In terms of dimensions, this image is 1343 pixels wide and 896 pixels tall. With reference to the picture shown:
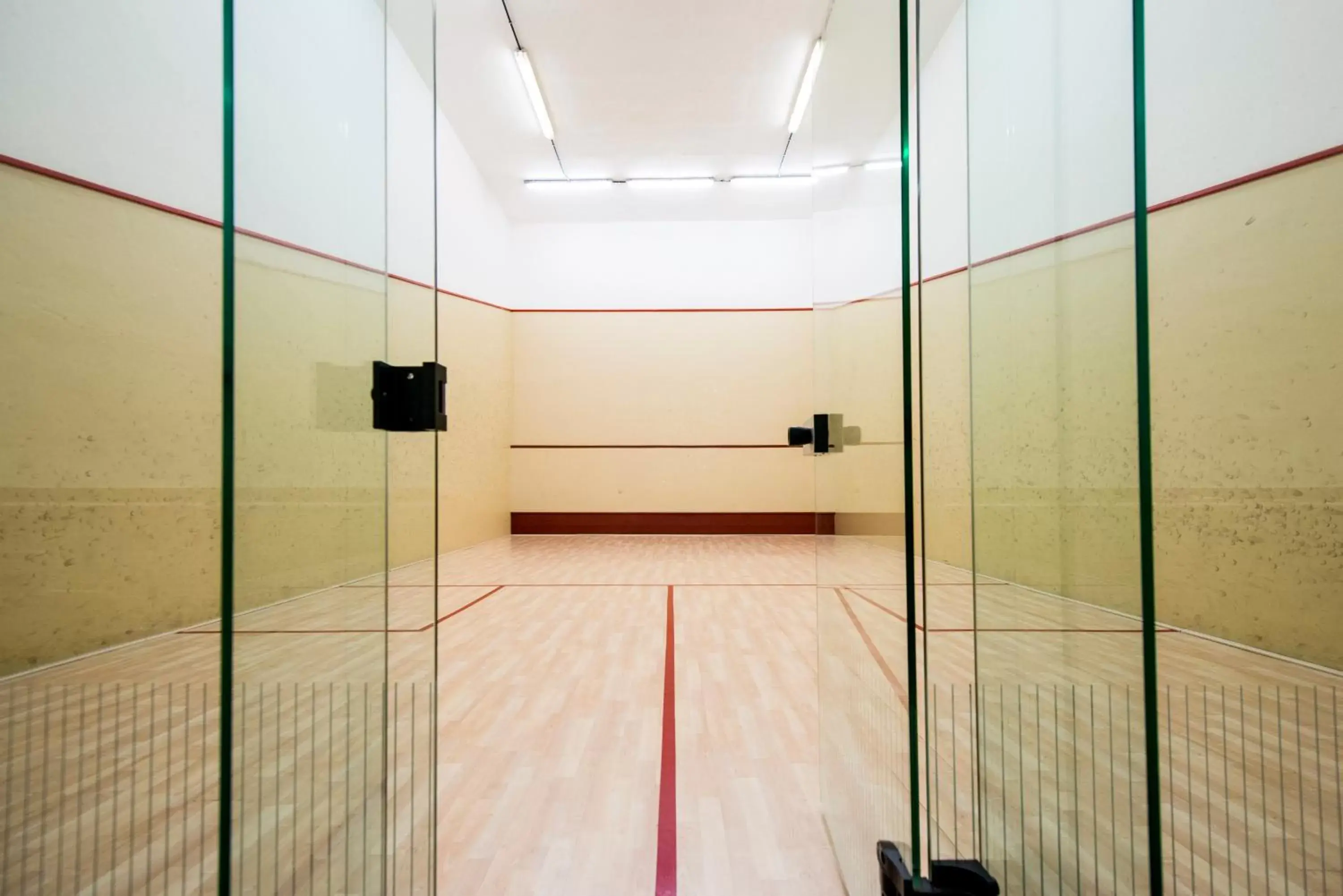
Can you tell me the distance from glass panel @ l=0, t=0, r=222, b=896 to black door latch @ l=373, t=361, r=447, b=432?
4.10 feet

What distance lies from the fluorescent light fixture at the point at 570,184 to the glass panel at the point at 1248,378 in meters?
3.71

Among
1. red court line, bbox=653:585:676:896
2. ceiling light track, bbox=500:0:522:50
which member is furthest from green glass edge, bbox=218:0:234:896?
ceiling light track, bbox=500:0:522:50

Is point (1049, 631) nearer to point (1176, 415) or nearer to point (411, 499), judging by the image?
point (411, 499)

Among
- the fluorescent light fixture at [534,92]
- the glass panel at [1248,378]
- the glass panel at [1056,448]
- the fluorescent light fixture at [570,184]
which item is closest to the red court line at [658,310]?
the fluorescent light fixture at [570,184]

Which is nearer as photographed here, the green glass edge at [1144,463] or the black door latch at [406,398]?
the green glass edge at [1144,463]

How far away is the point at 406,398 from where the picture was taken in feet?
1.98

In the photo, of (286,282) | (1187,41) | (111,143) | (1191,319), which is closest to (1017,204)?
(286,282)

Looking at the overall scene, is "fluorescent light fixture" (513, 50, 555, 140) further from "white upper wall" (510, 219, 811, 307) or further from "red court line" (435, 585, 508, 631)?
"red court line" (435, 585, 508, 631)

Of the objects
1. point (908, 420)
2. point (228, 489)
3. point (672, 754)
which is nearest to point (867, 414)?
point (908, 420)

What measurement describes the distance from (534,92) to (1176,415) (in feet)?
12.7

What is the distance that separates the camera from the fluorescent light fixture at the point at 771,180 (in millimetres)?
4988

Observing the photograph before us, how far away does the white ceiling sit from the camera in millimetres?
3359

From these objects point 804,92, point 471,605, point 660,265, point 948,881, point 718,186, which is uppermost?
point 804,92

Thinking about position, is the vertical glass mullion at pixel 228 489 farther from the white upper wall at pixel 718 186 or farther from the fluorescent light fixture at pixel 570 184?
the fluorescent light fixture at pixel 570 184
